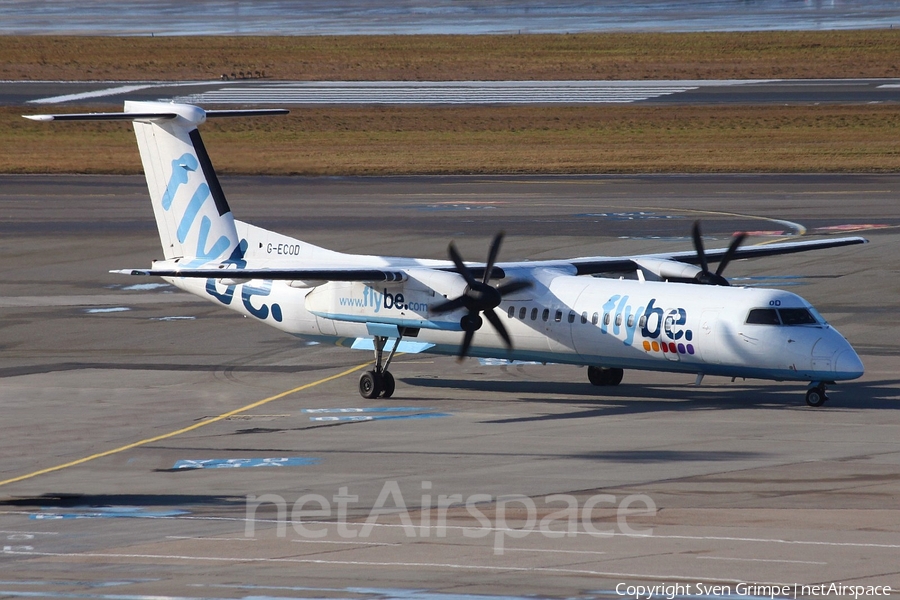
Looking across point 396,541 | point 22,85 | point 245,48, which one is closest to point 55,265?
point 396,541

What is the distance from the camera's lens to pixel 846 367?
2512 cm

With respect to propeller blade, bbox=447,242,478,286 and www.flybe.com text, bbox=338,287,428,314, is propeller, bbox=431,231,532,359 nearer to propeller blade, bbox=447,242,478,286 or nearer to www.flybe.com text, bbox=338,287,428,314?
propeller blade, bbox=447,242,478,286

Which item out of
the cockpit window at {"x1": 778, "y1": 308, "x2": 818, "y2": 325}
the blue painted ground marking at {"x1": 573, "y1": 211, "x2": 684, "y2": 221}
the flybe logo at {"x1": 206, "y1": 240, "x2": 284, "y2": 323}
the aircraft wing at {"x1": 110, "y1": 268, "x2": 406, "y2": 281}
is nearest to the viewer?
the cockpit window at {"x1": 778, "y1": 308, "x2": 818, "y2": 325}

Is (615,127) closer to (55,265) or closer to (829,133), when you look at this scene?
(829,133)

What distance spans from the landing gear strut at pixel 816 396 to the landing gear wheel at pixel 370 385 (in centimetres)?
908

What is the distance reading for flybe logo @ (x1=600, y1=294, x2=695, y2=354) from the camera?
26453 mm

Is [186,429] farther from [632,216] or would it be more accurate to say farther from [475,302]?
[632,216]

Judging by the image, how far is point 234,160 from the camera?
246ft

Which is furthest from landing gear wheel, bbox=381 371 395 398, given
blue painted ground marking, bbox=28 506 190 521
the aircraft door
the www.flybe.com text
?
blue painted ground marking, bbox=28 506 190 521

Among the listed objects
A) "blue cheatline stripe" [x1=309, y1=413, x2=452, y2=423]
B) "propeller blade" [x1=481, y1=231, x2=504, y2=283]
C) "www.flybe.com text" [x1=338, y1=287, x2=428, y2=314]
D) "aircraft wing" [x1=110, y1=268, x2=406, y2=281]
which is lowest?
"blue cheatline stripe" [x1=309, y1=413, x2=452, y2=423]

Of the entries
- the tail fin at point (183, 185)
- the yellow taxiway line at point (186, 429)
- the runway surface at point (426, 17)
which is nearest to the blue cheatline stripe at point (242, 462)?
the yellow taxiway line at point (186, 429)

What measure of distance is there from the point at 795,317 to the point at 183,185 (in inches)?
610

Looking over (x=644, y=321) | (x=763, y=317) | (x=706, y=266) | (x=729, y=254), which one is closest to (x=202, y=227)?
(x=644, y=321)

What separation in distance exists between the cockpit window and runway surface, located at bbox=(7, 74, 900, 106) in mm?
61055
